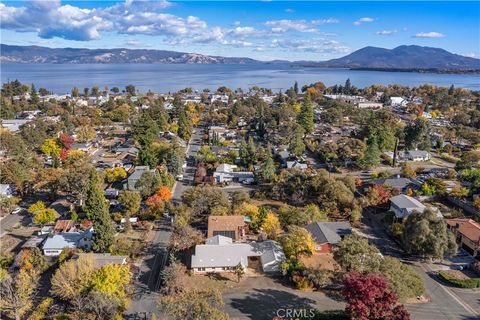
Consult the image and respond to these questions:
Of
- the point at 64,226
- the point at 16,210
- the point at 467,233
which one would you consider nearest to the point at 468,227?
the point at 467,233

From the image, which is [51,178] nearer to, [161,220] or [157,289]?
[161,220]

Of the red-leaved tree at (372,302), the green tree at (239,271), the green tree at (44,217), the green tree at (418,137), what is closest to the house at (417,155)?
the green tree at (418,137)

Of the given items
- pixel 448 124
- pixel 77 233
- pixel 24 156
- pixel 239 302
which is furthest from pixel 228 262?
pixel 448 124

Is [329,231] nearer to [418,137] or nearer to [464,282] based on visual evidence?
[464,282]

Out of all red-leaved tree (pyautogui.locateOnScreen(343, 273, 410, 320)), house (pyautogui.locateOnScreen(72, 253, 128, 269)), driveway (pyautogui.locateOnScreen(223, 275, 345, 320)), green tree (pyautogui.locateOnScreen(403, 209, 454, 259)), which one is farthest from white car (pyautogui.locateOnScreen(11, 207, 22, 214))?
green tree (pyautogui.locateOnScreen(403, 209, 454, 259))

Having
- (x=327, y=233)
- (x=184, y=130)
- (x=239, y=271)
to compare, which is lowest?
(x=239, y=271)

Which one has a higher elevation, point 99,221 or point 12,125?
point 12,125
